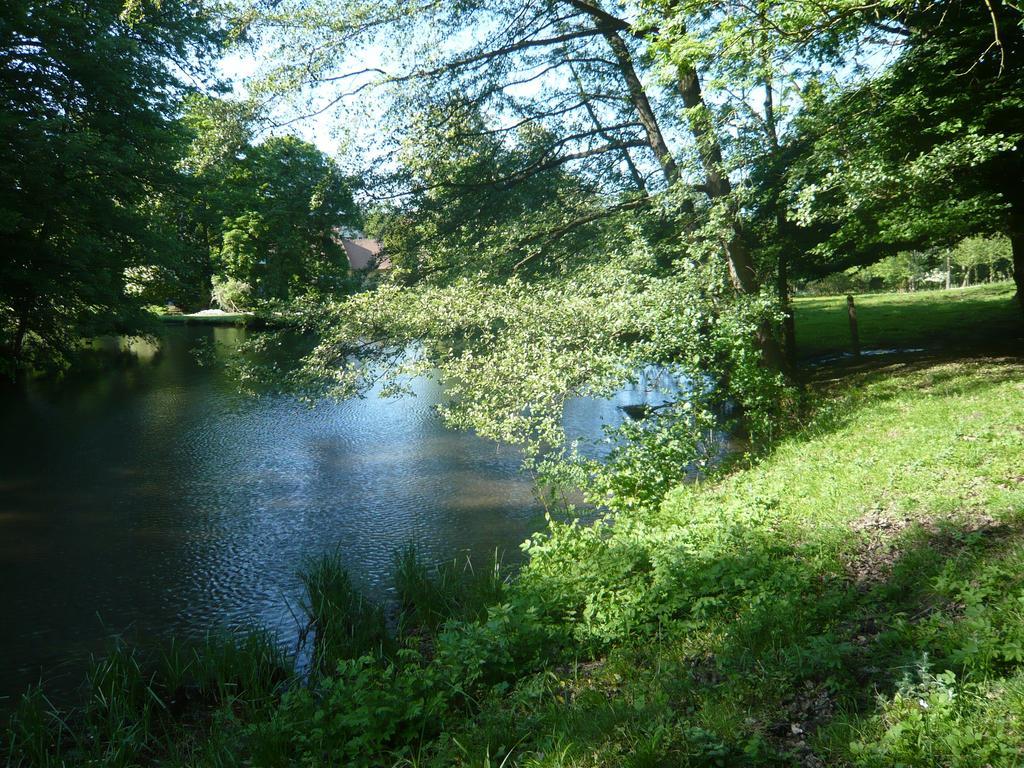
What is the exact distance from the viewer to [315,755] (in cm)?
398

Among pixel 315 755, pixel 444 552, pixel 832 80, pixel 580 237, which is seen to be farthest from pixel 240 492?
pixel 832 80

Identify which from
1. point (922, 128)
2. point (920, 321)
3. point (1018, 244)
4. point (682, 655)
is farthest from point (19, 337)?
point (920, 321)

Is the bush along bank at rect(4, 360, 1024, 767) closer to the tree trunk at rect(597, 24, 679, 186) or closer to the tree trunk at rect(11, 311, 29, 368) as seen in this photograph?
the tree trunk at rect(597, 24, 679, 186)

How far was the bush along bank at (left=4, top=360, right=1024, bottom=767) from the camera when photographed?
335 centimetres

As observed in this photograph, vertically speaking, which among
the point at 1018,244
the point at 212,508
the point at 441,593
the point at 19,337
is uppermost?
the point at 19,337

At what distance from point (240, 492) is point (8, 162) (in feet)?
27.6

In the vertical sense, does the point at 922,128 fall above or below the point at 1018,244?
above

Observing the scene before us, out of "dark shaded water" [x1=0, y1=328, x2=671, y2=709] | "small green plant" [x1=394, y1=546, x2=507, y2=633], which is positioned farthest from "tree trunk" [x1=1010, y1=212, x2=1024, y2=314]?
"small green plant" [x1=394, y1=546, x2=507, y2=633]

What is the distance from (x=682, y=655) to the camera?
446 centimetres

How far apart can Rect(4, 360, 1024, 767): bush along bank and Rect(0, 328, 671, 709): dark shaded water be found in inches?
49.5

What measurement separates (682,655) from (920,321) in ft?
67.5

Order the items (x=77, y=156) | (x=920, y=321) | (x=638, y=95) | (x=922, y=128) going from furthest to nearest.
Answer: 1. (x=920, y=321)
2. (x=77, y=156)
3. (x=638, y=95)
4. (x=922, y=128)

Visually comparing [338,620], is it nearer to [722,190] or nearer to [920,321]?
[722,190]

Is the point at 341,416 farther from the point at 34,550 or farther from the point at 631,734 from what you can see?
the point at 631,734
